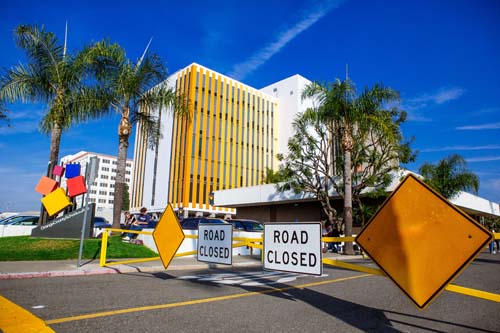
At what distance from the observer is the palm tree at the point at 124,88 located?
15.7 m

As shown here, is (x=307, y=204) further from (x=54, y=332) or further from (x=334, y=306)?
(x=54, y=332)

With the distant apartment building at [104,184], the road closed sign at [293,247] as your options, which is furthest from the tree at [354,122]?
the distant apartment building at [104,184]

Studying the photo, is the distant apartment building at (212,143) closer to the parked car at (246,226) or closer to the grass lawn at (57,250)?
the parked car at (246,226)

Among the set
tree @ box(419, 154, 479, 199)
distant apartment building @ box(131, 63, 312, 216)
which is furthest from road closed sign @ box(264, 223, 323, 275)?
distant apartment building @ box(131, 63, 312, 216)

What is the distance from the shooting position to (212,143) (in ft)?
187

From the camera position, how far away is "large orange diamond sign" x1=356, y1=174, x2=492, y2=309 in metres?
3.65

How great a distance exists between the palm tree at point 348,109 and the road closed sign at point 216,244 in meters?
13.8

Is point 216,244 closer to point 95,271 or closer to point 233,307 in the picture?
point 233,307

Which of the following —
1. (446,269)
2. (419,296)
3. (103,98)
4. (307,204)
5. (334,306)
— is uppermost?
(103,98)

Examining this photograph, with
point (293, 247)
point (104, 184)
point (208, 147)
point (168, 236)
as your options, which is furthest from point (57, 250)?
point (104, 184)

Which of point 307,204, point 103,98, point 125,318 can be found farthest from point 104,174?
point 125,318

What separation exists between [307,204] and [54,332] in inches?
1186

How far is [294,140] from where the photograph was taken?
82.1 ft

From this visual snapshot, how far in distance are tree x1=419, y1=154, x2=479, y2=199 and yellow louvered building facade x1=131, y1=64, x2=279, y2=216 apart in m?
29.2
